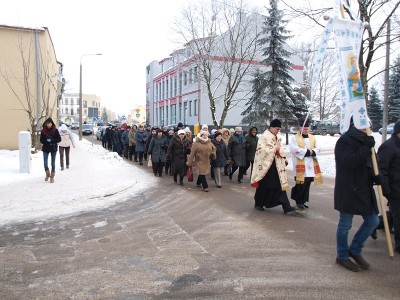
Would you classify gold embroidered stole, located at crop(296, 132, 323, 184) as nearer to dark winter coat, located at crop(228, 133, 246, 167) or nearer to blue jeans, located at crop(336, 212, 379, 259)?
blue jeans, located at crop(336, 212, 379, 259)

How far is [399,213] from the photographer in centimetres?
499

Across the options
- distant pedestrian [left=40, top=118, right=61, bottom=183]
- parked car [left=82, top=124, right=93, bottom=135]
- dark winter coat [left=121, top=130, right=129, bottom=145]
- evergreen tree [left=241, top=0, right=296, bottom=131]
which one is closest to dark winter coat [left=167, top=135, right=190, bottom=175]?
distant pedestrian [left=40, top=118, right=61, bottom=183]

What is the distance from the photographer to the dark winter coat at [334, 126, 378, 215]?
4375 mm

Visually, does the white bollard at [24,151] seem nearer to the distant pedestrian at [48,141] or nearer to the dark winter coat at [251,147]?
the distant pedestrian at [48,141]

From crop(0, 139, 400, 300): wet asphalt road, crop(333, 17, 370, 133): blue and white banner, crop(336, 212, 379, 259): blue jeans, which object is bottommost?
crop(0, 139, 400, 300): wet asphalt road

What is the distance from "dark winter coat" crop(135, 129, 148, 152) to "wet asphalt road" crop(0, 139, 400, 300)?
931cm

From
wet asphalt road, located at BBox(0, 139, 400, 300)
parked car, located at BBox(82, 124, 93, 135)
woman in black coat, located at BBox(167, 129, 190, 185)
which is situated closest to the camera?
wet asphalt road, located at BBox(0, 139, 400, 300)

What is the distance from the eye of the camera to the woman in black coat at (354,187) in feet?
14.2

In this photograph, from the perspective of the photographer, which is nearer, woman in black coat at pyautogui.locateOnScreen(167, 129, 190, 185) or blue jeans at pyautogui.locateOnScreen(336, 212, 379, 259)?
blue jeans at pyautogui.locateOnScreen(336, 212, 379, 259)

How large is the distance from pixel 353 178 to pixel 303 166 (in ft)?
9.79

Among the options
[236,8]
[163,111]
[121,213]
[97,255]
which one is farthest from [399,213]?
[163,111]

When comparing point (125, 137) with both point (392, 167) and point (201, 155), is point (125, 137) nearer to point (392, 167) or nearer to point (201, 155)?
point (201, 155)

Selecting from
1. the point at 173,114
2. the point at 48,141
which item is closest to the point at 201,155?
the point at 48,141

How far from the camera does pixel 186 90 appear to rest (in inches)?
1793
